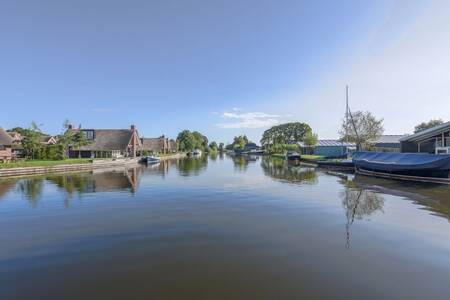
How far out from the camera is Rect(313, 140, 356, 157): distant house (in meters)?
63.8

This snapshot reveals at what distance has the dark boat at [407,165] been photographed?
22000 mm

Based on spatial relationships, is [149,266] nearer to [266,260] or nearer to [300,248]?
[266,260]

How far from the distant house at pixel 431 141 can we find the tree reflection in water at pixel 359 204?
624 inches

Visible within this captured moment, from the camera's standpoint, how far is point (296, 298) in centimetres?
531

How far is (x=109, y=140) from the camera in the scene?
64.2 meters

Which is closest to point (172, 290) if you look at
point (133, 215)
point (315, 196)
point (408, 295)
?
point (408, 295)

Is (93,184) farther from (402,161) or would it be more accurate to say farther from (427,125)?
(427,125)

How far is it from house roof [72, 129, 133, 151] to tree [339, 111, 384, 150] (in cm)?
5284

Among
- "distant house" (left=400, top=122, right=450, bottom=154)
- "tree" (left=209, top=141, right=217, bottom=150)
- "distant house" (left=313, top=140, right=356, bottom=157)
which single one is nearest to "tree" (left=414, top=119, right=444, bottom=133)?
"distant house" (left=313, top=140, right=356, bottom=157)

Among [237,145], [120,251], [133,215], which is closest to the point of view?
[120,251]

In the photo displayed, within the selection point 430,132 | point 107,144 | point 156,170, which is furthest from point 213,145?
point 430,132

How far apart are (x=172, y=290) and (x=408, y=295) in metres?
5.00

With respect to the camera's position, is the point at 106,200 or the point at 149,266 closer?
the point at 149,266

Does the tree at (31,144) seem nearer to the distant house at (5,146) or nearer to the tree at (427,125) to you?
the distant house at (5,146)
